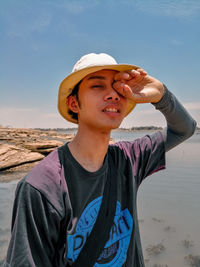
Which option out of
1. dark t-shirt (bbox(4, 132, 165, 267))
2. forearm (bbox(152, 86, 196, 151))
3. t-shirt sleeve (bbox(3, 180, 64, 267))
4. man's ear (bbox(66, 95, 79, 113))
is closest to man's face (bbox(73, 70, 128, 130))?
man's ear (bbox(66, 95, 79, 113))

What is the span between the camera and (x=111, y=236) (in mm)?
1703

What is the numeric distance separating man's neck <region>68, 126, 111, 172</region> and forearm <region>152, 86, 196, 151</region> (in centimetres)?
65

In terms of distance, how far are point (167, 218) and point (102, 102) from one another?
15.3 feet

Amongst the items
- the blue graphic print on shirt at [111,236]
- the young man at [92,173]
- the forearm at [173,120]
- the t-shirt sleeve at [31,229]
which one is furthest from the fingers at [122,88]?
the t-shirt sleeve at [31,229]

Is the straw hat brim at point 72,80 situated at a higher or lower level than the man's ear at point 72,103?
higher

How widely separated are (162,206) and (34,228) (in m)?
5.68

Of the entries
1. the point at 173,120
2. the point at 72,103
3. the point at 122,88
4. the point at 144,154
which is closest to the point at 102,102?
the point at 122,88

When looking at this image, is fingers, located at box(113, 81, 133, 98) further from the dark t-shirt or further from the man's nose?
the dark t-shirt

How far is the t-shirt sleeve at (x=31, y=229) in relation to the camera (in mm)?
1300

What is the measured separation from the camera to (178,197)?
7.07 m

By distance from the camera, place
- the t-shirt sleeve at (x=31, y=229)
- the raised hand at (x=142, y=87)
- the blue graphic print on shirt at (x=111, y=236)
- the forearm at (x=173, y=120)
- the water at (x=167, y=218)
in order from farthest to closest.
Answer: the water at (x=167, y=218), the forearm at (x=173, y=120), the raised hand at (x=142, y=87), the blue graphic print on shirt at (x=111, y=236), the t-shirt sleeve at (x=31, y=229)

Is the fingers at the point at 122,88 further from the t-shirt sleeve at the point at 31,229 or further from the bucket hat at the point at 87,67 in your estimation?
the t-shirt sleeve at the point at 31,229

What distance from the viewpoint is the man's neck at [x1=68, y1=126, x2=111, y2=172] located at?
1.89 metres

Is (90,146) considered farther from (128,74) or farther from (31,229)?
(31,229)
